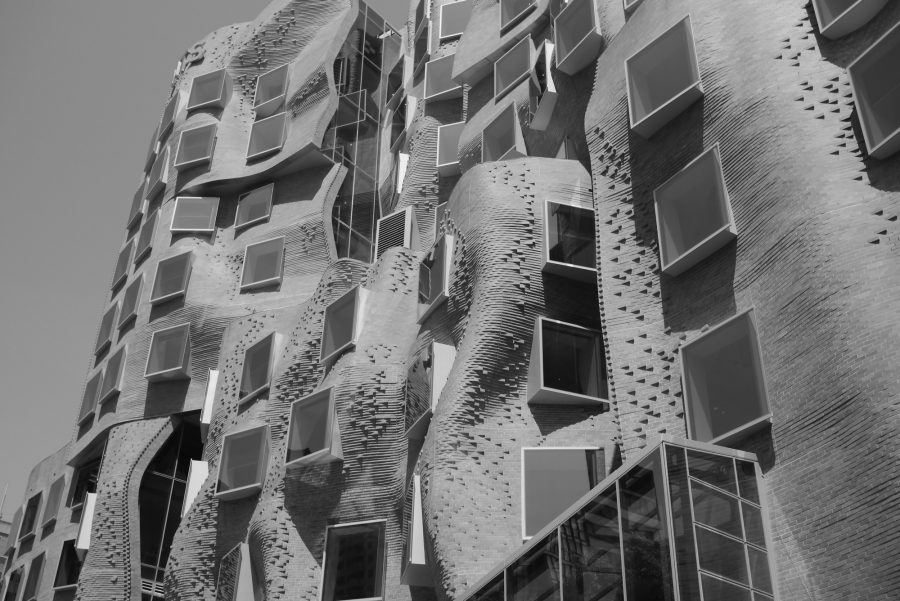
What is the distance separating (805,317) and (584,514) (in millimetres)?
3848

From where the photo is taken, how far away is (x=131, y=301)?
3578 cm

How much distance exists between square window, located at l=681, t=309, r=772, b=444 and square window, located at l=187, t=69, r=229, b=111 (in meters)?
28.4

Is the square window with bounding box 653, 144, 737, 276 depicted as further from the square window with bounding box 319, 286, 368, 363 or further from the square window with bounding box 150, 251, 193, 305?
the square window with bounding box 150, 251, 193, 305

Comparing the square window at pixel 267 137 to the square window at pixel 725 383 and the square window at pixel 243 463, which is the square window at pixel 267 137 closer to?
the square window at pixel 243 463

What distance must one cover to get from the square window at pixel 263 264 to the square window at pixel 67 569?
10.00 meters

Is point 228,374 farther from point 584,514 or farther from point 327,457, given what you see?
point 584,514

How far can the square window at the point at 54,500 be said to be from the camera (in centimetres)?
3497

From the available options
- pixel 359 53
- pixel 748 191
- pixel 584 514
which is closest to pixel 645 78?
pixel 748 191

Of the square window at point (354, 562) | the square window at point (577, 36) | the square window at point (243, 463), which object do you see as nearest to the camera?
the square window at point (354, 562)

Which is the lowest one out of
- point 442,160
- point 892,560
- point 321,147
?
point 892,560

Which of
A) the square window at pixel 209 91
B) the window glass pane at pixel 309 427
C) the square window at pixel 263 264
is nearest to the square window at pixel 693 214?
the window glass pane at pixel 309 427

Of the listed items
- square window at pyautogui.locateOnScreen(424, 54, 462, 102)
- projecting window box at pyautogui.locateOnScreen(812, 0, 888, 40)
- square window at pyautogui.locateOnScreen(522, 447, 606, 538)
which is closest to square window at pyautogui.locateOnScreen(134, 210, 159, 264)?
square window at pyautogui.locateOnScreen(424, 54, 462, 102)

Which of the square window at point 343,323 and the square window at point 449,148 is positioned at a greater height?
the square window at point 449,148

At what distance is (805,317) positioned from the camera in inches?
525
